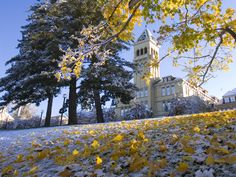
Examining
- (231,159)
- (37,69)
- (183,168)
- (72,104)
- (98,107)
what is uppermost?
(37,69)

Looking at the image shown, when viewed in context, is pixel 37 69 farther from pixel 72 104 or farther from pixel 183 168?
pixel 183 168

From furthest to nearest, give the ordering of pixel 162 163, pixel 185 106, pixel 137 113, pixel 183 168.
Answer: pixel 137 113 < pixel 185 106 < pixel 162 163 < pixel 183 168

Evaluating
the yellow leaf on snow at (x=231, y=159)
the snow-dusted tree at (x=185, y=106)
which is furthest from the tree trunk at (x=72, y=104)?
the yellow leaf on snow at (x=231, y=159)

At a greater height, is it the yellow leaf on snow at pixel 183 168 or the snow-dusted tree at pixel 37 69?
the snow-dusted tree at pixel 37 69

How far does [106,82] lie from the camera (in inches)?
642

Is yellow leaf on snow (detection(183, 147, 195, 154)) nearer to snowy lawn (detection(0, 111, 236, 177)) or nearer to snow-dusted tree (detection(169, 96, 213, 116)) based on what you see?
→ snowy lawn (detection(0, 111, 236, 177))

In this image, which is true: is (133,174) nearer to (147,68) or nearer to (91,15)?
(147,68)

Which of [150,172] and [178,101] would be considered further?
[178,101]

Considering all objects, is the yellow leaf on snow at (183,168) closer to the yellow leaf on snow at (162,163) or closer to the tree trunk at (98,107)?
the yellow leaf on snow at (162,163)

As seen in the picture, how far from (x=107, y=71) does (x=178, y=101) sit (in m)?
10.8

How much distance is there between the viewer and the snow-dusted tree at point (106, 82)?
15.5m

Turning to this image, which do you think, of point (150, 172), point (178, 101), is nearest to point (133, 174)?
point (150, 172)

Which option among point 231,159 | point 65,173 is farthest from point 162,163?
point 65,173

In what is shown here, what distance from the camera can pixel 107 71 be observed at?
16250mm
